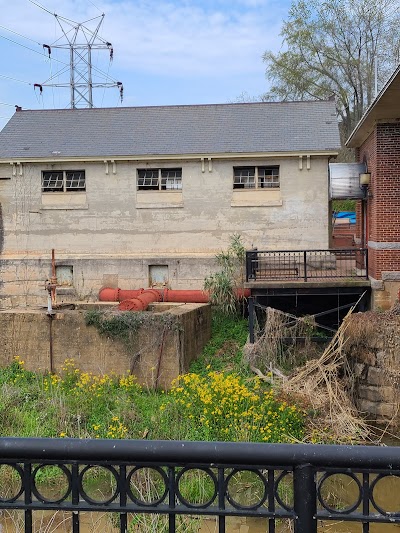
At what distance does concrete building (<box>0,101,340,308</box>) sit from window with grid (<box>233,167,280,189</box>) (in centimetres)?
3

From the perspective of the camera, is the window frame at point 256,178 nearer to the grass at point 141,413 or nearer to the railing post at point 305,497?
the grass at point 141,413

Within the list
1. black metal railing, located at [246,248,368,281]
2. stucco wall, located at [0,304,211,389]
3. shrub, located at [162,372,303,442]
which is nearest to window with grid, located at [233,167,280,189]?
black metal railing, located at [246,248,368,281]

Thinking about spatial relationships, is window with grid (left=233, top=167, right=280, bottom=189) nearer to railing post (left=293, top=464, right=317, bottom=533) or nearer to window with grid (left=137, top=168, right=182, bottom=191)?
window with grid (left=137, top=168, right=182, bottom=191)

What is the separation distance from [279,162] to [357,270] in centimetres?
454

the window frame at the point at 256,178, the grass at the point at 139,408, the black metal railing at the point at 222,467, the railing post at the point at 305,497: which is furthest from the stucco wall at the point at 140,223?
the railing post at the point at 305,497

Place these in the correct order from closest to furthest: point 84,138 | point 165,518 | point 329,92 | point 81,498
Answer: point 81,498 < point 165,518 < point 84,138 < point 329,92

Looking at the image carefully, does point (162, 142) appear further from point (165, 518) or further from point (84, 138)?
point (165, 518)

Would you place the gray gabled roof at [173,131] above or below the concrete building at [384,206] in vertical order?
above

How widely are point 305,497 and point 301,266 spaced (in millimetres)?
15907

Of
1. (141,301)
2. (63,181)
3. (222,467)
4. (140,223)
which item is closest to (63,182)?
(63,181)

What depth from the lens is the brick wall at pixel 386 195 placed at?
14.4 m

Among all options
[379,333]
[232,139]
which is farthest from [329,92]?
[379,333]

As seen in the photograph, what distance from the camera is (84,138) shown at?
801 inches

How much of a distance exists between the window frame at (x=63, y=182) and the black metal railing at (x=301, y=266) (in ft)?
22.0
